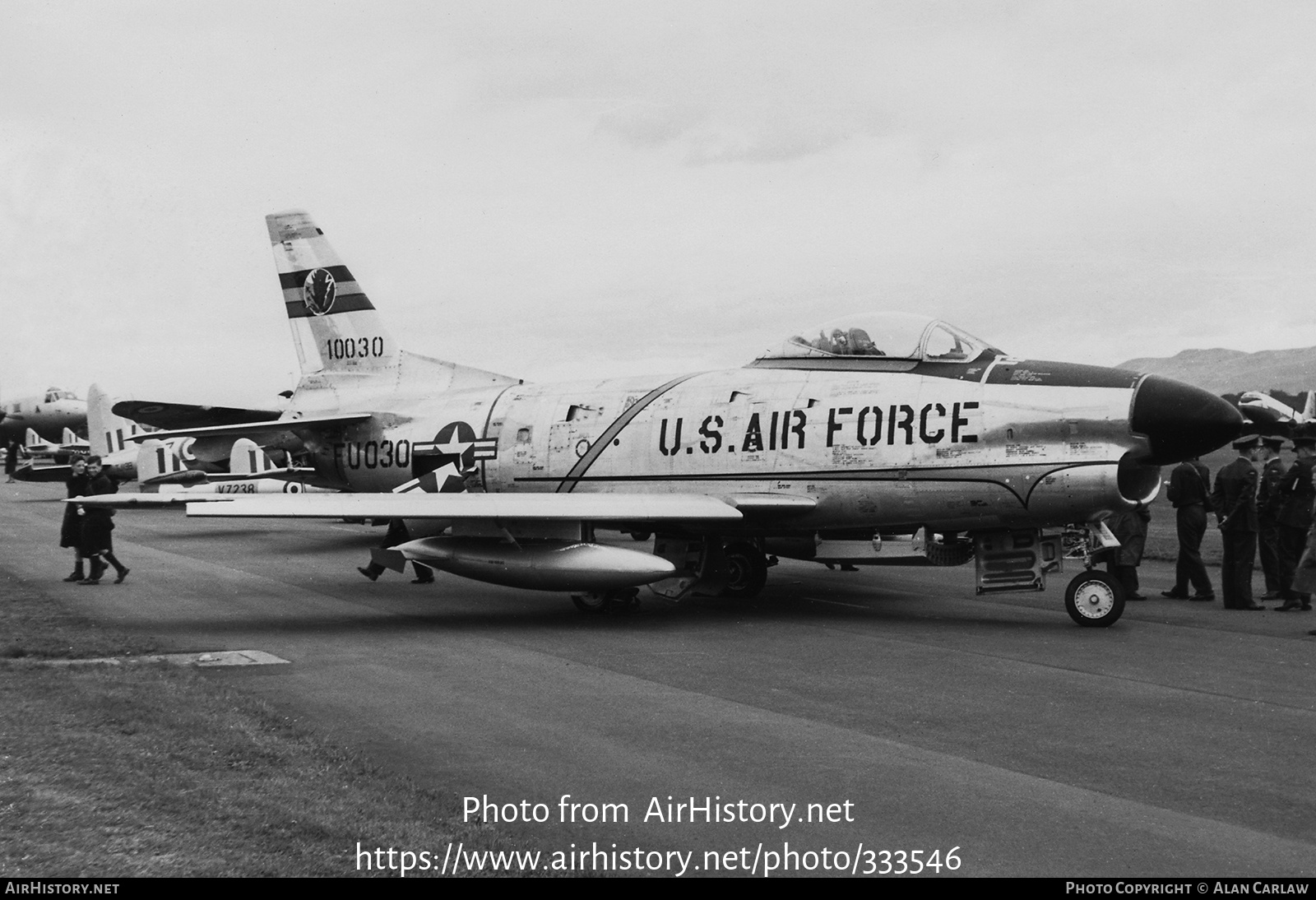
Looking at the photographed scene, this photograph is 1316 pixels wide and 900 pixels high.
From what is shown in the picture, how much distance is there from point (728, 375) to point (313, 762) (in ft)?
28.6

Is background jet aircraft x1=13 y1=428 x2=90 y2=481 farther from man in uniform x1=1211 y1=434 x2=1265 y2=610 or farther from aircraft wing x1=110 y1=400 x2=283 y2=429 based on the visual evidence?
man in uniform x1=1211 y1=434 x2=1265 y2=610

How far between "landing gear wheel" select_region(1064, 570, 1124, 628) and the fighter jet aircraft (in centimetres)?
2

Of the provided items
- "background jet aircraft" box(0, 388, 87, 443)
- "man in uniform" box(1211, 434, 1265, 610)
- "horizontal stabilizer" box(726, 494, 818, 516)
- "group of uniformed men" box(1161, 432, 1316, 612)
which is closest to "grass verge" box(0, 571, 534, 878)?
"horizontal stabilizer" box(726, 494, 818, 516)

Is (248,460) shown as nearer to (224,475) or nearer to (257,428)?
(224,475)

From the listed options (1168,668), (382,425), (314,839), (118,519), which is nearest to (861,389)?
(1168,668)

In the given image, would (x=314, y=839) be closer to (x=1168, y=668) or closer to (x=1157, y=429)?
(x=1168, y=668)

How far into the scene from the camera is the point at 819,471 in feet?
42.5

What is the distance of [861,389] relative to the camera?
13.0m

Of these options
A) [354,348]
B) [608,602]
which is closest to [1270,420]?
[608,602]

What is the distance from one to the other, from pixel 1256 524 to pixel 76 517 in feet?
49.4

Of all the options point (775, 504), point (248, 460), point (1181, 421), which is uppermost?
point (1181, 421)

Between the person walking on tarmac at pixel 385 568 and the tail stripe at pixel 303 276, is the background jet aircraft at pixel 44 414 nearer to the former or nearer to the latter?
the tail stripe at pixel 303 276

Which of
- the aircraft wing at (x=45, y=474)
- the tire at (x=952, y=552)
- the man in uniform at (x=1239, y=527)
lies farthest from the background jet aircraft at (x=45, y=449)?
the man in uniform at (x=1239, y=527)

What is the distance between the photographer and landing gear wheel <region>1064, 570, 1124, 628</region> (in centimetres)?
1156
